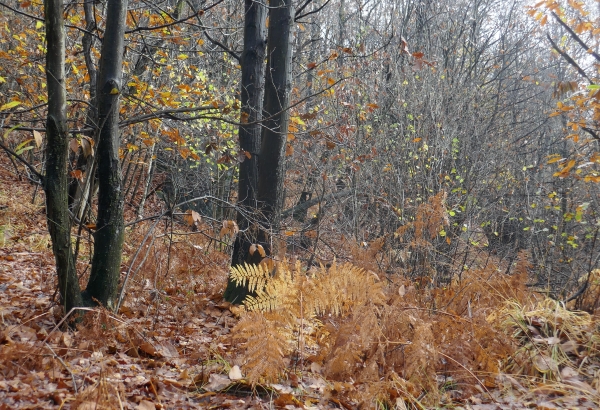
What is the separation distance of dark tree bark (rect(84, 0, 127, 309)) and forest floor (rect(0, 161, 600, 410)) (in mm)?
351

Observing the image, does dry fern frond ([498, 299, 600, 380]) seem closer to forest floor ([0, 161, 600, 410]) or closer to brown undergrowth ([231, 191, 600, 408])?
brown undergrowth ([231, 191, 600, 408])

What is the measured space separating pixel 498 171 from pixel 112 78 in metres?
7.29

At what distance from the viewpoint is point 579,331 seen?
164 inches

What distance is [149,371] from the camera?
3.36 metres

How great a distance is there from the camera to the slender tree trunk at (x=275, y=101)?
5648mm

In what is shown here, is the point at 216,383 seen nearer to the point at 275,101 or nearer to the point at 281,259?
the point at 281,259

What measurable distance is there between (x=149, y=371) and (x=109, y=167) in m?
1.62

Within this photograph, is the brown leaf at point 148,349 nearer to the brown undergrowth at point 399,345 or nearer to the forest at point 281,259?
the forest at point 281,259

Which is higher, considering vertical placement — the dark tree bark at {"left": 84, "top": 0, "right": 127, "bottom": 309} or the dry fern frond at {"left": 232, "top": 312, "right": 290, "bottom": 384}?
the dark tree bark at {"left": 84, "top": 0, "right": 127, "bottom": 309}

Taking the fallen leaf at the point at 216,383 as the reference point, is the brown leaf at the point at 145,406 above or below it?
above

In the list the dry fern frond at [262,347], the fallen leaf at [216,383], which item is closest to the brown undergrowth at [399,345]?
the dry fern frond at [262,347]

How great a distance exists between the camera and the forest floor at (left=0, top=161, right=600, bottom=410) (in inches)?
112

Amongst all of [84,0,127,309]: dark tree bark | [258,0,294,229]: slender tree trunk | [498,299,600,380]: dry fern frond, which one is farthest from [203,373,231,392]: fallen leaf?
[258,0,294,229]: slender tree trunk

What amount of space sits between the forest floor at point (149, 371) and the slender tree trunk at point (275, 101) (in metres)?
1.32
